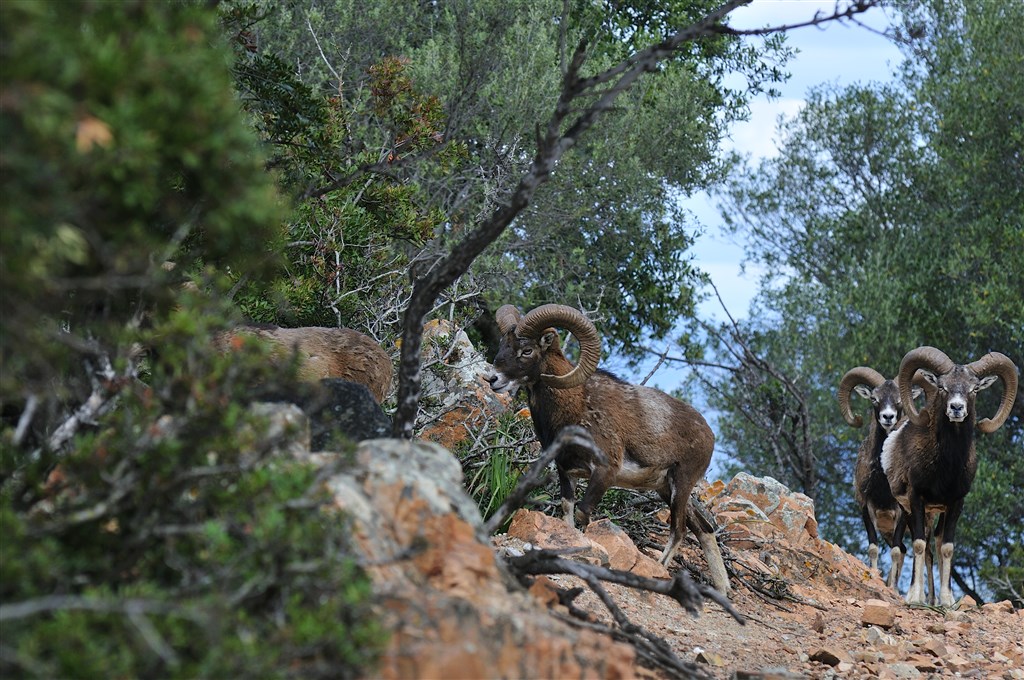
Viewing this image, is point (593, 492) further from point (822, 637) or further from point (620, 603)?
point (822, 637)

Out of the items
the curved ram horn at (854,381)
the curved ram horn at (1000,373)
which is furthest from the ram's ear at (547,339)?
the curved ram horn at (854,381)

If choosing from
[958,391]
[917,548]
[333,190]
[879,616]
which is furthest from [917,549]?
[333,190]

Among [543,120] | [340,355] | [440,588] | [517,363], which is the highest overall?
[543,120]

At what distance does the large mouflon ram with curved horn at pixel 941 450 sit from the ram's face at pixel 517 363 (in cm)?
515

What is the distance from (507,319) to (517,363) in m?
0.69

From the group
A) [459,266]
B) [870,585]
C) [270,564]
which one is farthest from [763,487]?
[270,564]

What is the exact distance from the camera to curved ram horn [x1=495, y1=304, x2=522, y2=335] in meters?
10.9

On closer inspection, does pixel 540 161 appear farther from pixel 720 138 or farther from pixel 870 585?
pixel 720 138

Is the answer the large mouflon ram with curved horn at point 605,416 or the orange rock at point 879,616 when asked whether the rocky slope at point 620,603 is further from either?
the large mouflon ram with curved horn at point 605,416

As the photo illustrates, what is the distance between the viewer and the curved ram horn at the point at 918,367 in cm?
1361

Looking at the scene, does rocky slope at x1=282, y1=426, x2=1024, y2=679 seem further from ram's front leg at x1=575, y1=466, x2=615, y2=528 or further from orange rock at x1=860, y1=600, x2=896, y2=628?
ram's front leg at x1=575, y1=466, x2=615, y2=528

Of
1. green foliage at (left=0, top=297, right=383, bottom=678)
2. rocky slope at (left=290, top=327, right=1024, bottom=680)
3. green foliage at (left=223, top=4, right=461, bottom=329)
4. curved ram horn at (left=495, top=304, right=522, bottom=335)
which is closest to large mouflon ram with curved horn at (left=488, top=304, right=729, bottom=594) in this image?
curved ram horn at (left=495, top=304, right=522, bottom=335)

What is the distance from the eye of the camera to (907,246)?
20.6 meters

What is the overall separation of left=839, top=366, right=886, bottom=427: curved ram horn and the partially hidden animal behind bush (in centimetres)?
870
